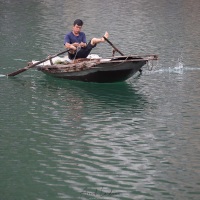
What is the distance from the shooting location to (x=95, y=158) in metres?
15.0

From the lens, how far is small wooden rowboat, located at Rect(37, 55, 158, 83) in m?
21.7

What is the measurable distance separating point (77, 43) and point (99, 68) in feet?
4.37

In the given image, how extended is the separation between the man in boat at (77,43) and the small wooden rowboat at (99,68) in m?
0.38

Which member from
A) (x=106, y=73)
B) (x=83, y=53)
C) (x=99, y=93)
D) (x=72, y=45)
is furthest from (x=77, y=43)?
(x=99, y=93)

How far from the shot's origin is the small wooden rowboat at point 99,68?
2172cm

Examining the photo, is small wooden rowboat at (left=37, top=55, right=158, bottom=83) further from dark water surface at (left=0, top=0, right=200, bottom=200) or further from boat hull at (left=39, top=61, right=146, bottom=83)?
dark water surface at (left=0, top=0, right=200, bottom=200)

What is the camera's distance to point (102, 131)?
57.0 ft

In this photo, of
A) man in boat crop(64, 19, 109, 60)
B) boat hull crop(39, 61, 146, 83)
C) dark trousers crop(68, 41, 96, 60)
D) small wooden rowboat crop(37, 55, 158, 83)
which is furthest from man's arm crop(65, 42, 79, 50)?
boat hull crop(39, 61, 146, 83)

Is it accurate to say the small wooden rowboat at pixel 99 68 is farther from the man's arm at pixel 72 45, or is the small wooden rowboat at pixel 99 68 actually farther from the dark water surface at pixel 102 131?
the man's arm at pixel 72 45

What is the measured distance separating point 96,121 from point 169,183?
17.7ft

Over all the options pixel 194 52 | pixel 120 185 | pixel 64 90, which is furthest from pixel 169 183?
pixel 194 52

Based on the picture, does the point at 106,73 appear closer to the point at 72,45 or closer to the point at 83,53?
the point at 83,53

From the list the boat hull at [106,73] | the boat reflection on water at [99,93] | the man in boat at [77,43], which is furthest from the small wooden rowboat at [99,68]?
the man in boat at [77,43]

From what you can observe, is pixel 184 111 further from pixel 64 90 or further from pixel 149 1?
pixel 149 1
